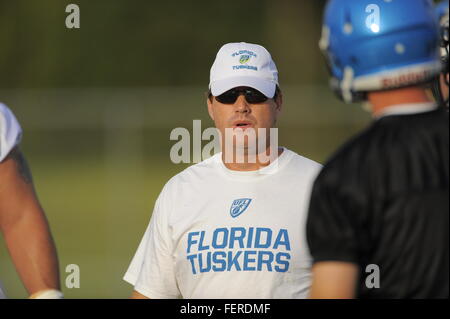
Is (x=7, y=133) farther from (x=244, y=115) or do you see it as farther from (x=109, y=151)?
(x=109, y=151)

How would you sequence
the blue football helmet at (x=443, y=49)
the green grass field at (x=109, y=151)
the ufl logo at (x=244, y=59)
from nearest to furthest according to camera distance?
the blue football helmet at (x=443, y=49) → the ufl logo at (x=244, y=59) → the green grass field at (x=109, y=151)

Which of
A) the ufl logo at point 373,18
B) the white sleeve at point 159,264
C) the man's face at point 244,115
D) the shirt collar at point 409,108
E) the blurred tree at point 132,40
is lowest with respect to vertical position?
the white sleeve at point 159,264

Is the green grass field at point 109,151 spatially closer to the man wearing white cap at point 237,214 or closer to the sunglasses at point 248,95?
the man wearing white cap at point 237,214

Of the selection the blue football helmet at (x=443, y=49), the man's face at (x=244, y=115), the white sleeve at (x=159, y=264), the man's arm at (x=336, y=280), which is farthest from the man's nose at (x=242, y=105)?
the man's arm at (x=336, y=280)

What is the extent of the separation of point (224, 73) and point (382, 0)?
1.57 m

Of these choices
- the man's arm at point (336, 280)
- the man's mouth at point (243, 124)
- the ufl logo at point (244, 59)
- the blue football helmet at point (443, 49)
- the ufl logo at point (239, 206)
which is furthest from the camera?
the ufl logo at point (244, 59)

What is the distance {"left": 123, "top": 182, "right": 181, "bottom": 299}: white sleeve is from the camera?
432 centimetres

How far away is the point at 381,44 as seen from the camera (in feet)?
9.67

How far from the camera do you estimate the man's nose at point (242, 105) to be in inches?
175

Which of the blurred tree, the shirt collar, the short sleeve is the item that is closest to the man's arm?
the short sleeve

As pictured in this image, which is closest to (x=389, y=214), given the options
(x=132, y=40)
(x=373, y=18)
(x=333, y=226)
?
(x=333, y=226)

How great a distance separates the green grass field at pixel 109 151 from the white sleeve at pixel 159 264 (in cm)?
631

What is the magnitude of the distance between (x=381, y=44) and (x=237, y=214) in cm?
152

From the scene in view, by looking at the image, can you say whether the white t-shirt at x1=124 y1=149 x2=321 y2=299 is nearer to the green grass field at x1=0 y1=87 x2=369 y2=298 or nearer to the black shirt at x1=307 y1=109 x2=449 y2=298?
the black shirt at x1=307 y1=109 x2=449 y2=298
